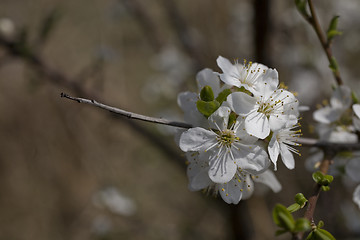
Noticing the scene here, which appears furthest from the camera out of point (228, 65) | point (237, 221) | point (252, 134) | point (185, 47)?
point (185, 47)

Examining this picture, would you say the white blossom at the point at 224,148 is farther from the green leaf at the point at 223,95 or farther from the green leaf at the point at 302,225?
the green leaf at the point at 302,225

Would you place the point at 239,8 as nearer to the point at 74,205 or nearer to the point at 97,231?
the point at 97,231

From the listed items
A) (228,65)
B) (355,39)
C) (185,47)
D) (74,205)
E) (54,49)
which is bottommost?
(228,65)

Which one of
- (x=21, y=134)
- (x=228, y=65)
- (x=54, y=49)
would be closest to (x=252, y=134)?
(x=228, y=65)

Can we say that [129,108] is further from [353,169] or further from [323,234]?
[323,234]

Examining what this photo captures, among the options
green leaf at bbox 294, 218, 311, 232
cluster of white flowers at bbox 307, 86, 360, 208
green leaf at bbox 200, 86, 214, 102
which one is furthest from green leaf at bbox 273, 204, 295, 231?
cluster of white flowers at bbox 307, 86, 360, 208

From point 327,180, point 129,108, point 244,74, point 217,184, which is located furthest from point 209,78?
point 129,108

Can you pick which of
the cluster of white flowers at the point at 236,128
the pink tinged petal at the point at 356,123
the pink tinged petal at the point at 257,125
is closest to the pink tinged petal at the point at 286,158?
the cluster of white flowers at the point at 236,128
